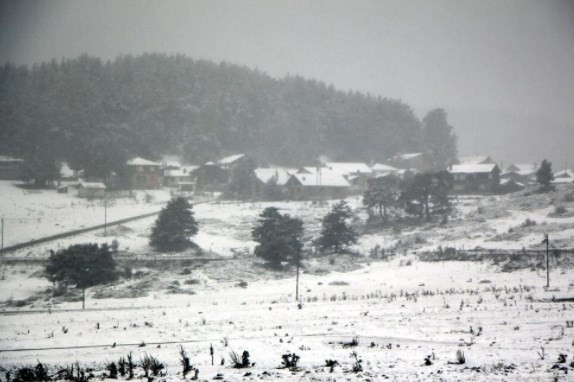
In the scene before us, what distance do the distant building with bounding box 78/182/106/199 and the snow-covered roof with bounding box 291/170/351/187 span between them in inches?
1271

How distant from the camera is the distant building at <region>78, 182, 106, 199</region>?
7225 cm

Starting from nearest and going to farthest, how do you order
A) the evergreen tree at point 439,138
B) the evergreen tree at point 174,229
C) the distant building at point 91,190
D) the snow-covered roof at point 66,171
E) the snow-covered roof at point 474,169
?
the evergreen tree at point 174,229, the distant building at point 91,190, the snow-covered roof at point 474,169, the snow-covered roof at point 66,171, the evergreen tree at point 439,138

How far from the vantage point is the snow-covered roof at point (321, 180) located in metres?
81.7

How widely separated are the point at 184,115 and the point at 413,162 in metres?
64.5

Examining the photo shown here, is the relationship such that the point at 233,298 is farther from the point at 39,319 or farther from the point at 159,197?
the point at 159,197

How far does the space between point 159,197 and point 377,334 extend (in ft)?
219

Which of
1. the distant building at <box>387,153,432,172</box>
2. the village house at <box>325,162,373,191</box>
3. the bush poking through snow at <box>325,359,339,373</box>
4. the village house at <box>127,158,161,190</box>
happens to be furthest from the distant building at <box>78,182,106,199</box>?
the distant building at <box>387,153,432,172</box>

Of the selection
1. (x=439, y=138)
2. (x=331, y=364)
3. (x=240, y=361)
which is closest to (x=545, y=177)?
(x=331, y=364)

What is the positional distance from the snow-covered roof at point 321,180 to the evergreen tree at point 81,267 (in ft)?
150

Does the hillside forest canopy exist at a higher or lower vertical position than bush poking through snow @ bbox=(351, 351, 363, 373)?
higher

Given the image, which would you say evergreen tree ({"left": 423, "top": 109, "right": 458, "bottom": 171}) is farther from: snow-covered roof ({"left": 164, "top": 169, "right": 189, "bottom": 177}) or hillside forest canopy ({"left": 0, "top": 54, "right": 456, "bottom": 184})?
snow-covered roof ({"left": 164, "top": 169, "right": 189, "bottom": 177})

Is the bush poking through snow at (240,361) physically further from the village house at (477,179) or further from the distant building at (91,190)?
the village house at (477,179)

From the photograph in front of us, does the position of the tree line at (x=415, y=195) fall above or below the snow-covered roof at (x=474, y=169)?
below

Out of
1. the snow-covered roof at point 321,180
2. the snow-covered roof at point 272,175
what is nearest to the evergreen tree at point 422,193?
the snow-covered roof at point 321,180
